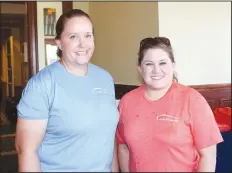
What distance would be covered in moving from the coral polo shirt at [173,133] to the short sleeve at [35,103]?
43 cm

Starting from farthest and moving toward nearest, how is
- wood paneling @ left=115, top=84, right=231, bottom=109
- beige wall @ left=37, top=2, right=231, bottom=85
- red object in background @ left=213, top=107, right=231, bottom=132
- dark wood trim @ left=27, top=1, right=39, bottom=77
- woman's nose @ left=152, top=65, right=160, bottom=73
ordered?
1. dark wood trim @ left=27, top=1, right=39, bottom=77
2. wood paneling @ left=115, top=84, right=231, bottom=109
3. beige wall @ left=37, top=2, right=231, bottom=85
4. red object in background @ left=213, top=107, right=231, bottom=132
5. woman's nose @ left=152, top=65, right=160, bottom=73

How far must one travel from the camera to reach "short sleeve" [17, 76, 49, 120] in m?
1.38

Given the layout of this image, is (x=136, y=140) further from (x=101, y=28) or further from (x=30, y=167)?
(x=101, y=28)

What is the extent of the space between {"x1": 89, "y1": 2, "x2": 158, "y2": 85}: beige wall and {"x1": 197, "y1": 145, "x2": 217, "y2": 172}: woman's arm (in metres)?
1.89

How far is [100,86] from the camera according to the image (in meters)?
1.57

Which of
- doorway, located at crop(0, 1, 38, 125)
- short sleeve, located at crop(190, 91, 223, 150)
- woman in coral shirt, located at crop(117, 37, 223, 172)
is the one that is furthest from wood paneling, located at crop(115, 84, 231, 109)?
short sleeve, located at crop(190, 91, 223, 150)

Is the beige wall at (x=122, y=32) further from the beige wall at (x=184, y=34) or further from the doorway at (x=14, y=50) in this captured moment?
the doorway at (x=14, y=50)

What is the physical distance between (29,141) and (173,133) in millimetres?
630

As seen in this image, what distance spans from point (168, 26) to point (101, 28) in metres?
1.37

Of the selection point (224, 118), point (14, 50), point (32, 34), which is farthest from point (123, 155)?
point (14, 50)

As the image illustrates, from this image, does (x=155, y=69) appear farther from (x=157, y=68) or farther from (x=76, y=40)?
(x=76, y=40)

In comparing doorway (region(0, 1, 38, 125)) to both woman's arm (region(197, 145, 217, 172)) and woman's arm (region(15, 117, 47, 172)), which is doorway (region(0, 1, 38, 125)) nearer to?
woman's arm (region(15, 117, 47, 172))

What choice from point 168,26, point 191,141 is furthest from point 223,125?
point 191,141

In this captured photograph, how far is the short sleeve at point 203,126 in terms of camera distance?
4.67 feet
